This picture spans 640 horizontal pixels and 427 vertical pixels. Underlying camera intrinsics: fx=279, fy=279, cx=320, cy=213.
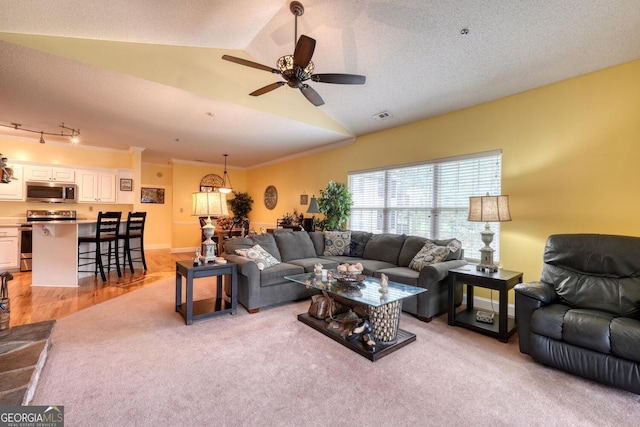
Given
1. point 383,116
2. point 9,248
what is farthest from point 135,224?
point 383,116

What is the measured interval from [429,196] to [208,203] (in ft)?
10.6

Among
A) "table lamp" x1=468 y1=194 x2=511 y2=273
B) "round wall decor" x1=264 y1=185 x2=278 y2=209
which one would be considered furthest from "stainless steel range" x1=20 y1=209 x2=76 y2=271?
"table lamp" x1=468 y1=194 x2=511 y2=273

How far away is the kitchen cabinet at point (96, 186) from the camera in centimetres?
620

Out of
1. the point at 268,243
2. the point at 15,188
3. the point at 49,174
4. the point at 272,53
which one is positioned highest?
the point at 272,53

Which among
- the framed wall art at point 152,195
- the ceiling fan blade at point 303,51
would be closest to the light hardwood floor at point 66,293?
the framed wall art at point 152,195

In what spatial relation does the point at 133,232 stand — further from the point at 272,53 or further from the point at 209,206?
the point at 272,53

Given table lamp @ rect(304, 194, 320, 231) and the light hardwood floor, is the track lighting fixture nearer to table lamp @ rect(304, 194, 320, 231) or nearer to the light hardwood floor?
the light hardwood floor

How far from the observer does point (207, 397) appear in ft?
6.00

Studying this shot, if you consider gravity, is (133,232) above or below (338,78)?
below

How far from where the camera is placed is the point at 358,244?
4.77m

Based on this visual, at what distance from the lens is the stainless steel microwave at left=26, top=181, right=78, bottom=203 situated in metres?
5.66

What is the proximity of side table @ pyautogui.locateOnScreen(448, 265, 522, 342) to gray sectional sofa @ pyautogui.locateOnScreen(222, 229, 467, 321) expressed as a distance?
171 mm

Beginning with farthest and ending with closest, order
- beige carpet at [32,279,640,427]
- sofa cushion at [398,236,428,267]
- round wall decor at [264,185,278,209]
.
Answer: round wall decor at [264,185,278,209]
sofa cushion at [398,236,428,267]
beige carpet at [32,279,640,427]

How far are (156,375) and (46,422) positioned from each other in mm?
593
